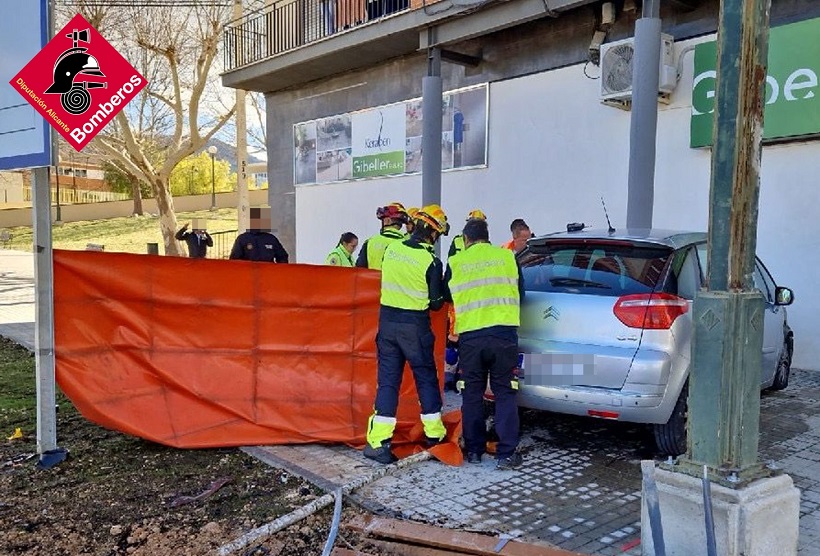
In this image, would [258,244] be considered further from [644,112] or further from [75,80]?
[644,112]

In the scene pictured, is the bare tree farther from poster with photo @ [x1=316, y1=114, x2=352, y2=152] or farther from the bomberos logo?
the bomberos logo

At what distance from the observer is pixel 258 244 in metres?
6.92

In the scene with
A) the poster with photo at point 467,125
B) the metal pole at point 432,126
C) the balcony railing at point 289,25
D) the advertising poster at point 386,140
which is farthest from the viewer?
the balcony railing at point 289,25

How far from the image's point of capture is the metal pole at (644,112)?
8.24m

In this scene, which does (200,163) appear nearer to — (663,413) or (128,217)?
(128,217)

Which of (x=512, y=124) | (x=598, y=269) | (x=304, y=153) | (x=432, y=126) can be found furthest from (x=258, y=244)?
(x=304, y=153)

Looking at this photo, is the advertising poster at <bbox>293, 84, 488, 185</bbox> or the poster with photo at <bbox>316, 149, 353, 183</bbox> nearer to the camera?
the advertising poster at <bbox>293, 84, 488, 185</bbox>

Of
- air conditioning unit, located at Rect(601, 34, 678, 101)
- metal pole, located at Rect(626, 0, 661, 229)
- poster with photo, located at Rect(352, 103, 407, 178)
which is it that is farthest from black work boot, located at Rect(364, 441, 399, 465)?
poster with photo, located at Rect(352, 103, 407, 178)

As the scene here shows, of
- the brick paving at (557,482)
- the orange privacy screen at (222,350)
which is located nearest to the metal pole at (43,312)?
the orange privacy screen at (222,350)

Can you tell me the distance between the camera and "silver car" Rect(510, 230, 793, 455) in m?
4.43

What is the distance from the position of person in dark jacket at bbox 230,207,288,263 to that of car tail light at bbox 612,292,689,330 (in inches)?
140

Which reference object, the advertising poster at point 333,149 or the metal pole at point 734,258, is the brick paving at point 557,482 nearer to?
the metal pole at point 734,258

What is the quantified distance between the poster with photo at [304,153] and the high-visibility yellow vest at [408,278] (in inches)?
439

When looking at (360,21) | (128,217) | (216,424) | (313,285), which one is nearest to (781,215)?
(313,285)
